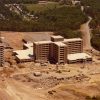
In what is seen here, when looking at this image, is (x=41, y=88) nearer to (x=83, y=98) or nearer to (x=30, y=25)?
(x=83, y=98)

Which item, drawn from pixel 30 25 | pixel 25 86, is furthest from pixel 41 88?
pixel 30 25

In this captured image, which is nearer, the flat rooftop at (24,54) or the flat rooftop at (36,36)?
the flat rooftop at (24,54)

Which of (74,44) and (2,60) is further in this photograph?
(74,44)

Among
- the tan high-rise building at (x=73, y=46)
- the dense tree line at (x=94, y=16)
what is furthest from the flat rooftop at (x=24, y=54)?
the dense tree line at (x=94, y=16)

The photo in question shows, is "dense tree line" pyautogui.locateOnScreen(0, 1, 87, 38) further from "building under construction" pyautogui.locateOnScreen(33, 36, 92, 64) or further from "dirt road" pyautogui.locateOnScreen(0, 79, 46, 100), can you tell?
"dirt road" pyautogui.locateOnScreen(0, 79, 46, 100)

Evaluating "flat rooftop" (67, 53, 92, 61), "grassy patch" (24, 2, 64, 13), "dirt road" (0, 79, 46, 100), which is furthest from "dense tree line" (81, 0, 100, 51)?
"dirt road" (0, 79, 46, 100)

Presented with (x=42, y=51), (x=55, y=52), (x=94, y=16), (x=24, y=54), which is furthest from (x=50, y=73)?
(x=94, y=16)

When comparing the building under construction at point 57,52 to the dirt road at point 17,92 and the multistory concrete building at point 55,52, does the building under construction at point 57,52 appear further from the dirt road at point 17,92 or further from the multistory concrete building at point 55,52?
the dirt road at point 17,92
